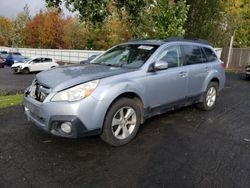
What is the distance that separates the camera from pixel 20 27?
5081cm

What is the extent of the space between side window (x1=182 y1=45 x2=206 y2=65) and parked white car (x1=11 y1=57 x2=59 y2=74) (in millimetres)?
16873

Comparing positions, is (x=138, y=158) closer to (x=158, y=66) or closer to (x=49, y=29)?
(x=158, y=66)

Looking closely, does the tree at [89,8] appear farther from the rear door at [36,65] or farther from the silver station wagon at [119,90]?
the rear door at [36,65]

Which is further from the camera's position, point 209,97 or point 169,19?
point 169,19

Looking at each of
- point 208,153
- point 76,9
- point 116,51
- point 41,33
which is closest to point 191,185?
point 208,153

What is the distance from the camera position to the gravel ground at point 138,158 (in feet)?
10.4

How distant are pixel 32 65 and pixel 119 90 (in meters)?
18.5

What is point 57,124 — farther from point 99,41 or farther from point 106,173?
point 99,41

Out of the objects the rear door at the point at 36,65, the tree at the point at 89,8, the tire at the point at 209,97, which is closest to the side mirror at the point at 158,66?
the tire at the point at 209,97

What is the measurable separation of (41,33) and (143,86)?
4352cm

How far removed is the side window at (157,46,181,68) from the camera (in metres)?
4.95

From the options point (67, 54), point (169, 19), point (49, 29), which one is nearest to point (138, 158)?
point (169, 19)

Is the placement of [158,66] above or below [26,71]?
above

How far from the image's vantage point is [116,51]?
5484 millimetres
